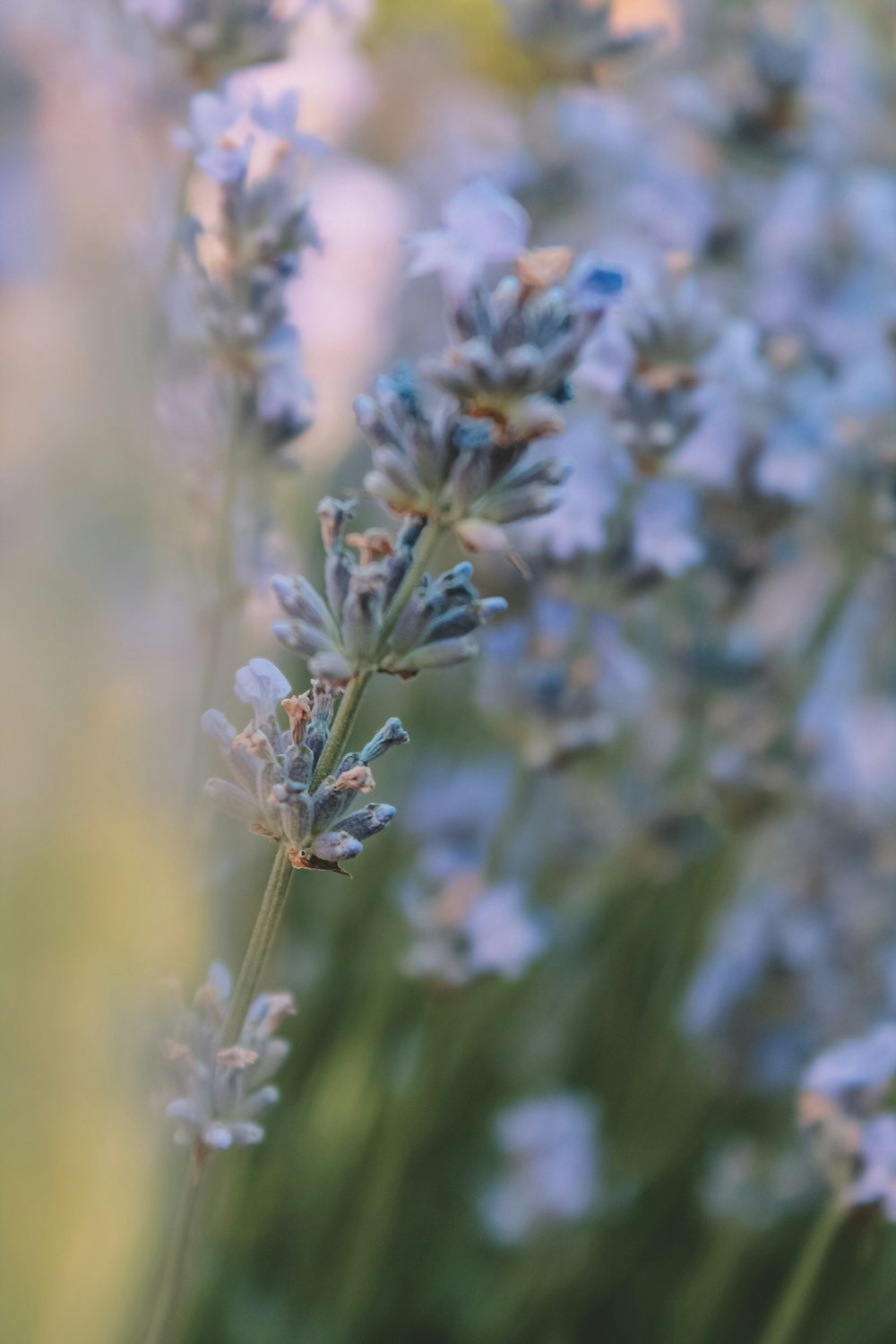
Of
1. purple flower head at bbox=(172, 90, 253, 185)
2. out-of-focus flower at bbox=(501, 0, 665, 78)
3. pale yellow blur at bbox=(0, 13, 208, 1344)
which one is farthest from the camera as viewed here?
out-of-focus flower at bbox=(501, 0, 665, 78)

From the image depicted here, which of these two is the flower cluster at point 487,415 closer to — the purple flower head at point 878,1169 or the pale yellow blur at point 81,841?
the pale yellow blur at point 81,841

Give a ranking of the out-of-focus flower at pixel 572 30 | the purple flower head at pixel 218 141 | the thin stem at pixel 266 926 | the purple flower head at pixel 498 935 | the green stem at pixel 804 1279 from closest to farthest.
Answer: the thin stem at pixel 266 926
the purple flower head at pixel 218 141
the green stem at pixel 804 1279
the purple flower head at pixel 498 935
the out-of-focus flower at pixel 572 30

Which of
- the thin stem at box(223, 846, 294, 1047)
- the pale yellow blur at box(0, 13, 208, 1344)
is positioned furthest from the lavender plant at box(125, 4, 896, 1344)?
the pale yellow blur at box(0, 13, 208, 1344)

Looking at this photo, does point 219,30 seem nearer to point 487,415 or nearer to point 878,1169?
point 487,415

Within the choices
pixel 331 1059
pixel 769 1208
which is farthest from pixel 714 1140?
pixel 331 1059

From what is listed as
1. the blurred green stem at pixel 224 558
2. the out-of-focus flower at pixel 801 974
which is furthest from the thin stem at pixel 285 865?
the out-of-focus flower at pixel 801 974

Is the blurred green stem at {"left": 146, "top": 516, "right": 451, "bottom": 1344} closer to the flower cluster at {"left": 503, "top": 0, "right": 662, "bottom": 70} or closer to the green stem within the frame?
the green stem
